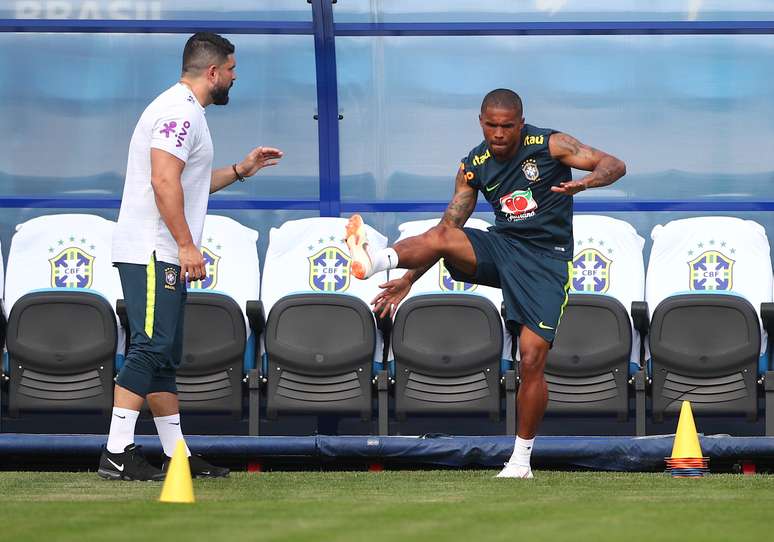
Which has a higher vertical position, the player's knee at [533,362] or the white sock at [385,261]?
the white sock at [385,261]

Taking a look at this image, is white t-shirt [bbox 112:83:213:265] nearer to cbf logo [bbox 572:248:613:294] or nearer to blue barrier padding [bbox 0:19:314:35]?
blue barrier padding [bbox 0:19:314:35]

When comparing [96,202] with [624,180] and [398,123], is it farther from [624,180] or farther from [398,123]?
[624,180]

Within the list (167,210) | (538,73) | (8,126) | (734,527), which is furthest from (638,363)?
(8,126)

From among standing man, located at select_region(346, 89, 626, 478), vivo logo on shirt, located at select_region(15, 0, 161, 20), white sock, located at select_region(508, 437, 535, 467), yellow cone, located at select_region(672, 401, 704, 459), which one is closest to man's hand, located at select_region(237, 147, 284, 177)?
standing man, located at select_region(346, 89, 626, 478)

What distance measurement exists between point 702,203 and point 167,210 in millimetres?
4644

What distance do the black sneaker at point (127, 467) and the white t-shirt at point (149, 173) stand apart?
92 centimetres

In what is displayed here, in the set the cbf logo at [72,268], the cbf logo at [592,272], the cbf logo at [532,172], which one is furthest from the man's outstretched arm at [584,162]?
the cbf logo at [72,268]

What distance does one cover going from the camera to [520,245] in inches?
315

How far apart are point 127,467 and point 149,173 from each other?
4.62 ft

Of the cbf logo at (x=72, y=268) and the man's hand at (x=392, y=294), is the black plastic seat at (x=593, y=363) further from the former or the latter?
the cbf logo at (x=72, y=268)

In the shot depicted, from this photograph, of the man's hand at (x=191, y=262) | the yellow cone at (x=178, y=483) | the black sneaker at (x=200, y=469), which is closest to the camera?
the yellow cone at (x=178, y=483)

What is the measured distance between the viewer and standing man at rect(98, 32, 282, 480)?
729 cm

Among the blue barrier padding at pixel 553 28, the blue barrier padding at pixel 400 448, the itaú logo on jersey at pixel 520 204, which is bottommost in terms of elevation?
the blue barrier padding at pixel 400 448

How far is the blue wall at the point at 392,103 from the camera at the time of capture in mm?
10719
